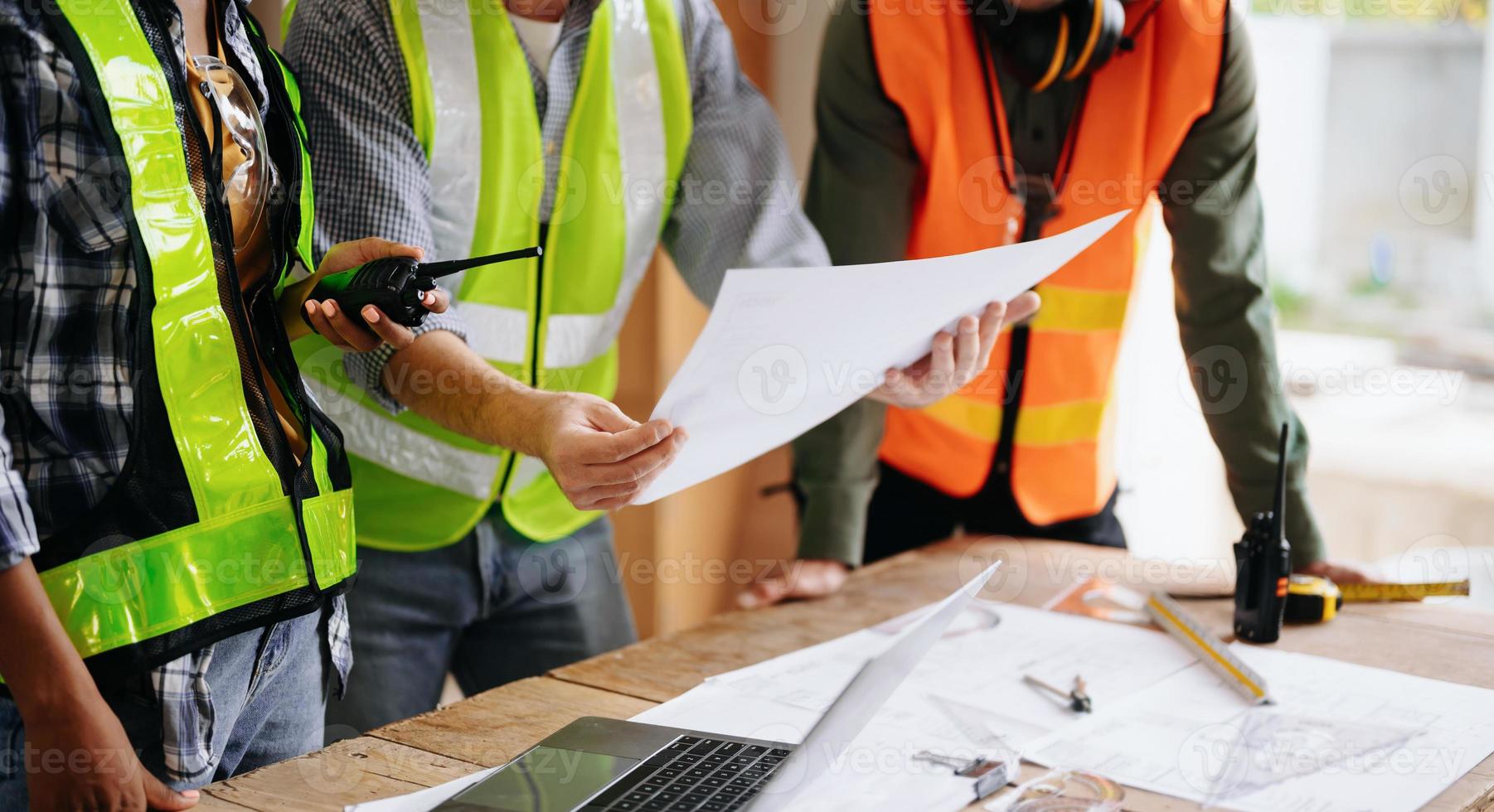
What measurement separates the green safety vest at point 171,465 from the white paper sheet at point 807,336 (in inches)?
12.2

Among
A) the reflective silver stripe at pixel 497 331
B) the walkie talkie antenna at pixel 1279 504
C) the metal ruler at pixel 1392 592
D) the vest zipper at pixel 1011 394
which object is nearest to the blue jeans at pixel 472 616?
the reflective silver stripe at pixel 497 331

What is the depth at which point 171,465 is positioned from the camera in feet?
2.97

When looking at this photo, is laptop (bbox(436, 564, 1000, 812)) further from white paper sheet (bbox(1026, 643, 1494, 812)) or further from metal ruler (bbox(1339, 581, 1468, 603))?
metal ruler (bbox(1339, 581, 1468, 603))

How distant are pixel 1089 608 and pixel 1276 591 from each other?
0.68 ft

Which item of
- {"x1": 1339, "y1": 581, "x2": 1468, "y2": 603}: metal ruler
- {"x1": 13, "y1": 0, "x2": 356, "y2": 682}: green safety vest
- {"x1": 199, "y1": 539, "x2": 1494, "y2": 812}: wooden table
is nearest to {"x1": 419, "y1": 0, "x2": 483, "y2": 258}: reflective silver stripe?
{"x1": 13, "y1": 0, "x2": 356, "y2": 682}: green safety vest

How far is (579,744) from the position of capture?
3.21 ft

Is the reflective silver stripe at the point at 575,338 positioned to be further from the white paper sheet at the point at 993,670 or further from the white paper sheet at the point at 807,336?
the white paper sheet at the point at 993,670

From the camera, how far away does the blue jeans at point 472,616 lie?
1393 millimetres

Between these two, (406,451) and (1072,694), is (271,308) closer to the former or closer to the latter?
(406,451)

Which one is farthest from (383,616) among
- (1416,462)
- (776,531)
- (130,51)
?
(1416,462)

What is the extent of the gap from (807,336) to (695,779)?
1.23 ft

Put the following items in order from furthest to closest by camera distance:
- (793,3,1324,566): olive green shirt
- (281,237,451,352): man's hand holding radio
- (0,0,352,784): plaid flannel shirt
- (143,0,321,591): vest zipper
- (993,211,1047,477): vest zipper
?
(993,211,1047,477): vest zipper → (793,3,1324,566): olive green shirt → (281,237,451,352): man's hand holding radio → (143,0,321,591): vest zipper → (0,0,352,784): plaid flannel shirt

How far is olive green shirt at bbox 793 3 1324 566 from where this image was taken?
1578 mm

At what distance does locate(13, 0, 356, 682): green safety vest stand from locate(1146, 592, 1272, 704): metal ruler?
833mm
